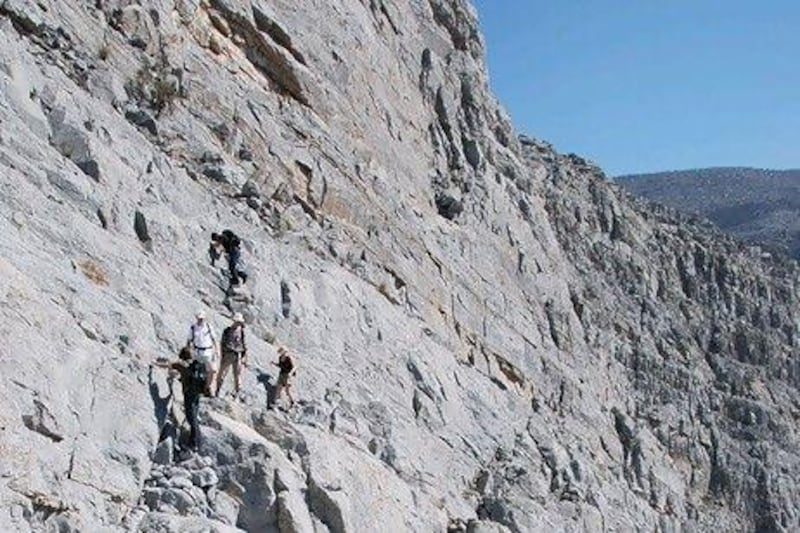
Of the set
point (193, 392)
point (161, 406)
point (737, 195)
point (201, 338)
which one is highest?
point (737, 195)

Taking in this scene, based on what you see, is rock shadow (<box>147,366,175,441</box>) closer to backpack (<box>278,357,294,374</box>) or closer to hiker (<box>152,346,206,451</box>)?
hiker (<box>152,346,206,451</box>)

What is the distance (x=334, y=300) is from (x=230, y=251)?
3.73 metres

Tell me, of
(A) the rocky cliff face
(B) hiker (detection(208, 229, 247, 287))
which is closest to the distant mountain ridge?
(A) the rocky cliff face

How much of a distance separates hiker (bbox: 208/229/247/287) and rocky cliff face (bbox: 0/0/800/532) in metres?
0.30

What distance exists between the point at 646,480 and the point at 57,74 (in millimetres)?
28133

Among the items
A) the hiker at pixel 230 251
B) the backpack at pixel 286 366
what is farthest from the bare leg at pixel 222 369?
the hiker at pixel 230 251

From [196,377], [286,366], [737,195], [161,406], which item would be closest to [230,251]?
[286,366]

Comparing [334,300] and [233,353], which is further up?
[334,300]

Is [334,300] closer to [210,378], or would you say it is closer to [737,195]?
[210,378]

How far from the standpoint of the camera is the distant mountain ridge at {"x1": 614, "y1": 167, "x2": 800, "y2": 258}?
13662 centimetres

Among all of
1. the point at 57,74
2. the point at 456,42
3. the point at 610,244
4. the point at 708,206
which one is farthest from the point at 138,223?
the point at 708,206

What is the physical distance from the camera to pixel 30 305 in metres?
12.9

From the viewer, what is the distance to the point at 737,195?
158 m

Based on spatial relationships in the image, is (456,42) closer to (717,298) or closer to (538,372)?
(538,372)
